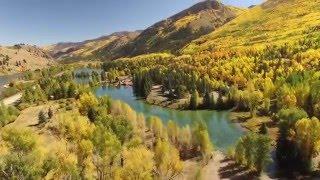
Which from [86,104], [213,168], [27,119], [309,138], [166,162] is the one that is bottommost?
[213,168]

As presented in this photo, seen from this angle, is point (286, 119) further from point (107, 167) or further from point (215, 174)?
point (107, 167)

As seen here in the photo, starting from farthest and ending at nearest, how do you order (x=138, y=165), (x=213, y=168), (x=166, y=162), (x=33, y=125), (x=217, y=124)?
(x=217, y=124), (x=33, y=125), (x=213, y=168), (x=166, y=162), (x=138, y=165)

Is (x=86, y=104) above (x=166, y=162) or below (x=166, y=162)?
above

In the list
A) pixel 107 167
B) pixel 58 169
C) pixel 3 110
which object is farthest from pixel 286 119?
pixel 3 110

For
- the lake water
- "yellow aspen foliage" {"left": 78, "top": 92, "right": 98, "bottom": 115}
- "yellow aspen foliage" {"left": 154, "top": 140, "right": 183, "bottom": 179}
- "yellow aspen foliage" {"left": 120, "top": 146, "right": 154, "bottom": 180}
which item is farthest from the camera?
"yellow aspen foliage" {"left": 78, "top": 92, "right": 98, "bottom": 115}

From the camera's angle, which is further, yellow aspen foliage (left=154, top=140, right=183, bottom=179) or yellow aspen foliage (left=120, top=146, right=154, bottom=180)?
yellow aspen foliage (left=154, top=140, right=183, bottom=179)

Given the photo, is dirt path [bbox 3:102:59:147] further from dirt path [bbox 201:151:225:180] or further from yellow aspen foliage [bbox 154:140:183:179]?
dirt path [bbox 201:151:225:180]

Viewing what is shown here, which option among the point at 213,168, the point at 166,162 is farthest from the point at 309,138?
the point at 166,162

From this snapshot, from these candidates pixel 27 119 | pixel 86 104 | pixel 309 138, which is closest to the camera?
pixel 309 138

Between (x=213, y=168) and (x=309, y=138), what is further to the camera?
(x=213, y=168)

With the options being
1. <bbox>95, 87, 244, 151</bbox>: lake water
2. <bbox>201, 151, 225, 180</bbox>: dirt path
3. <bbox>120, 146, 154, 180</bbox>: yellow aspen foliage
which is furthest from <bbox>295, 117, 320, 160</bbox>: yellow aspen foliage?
<bbox>120, 146, 154, 180</bbox>: yellow aspen foliage

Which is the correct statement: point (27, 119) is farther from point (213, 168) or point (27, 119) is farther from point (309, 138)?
point (309, 138)
